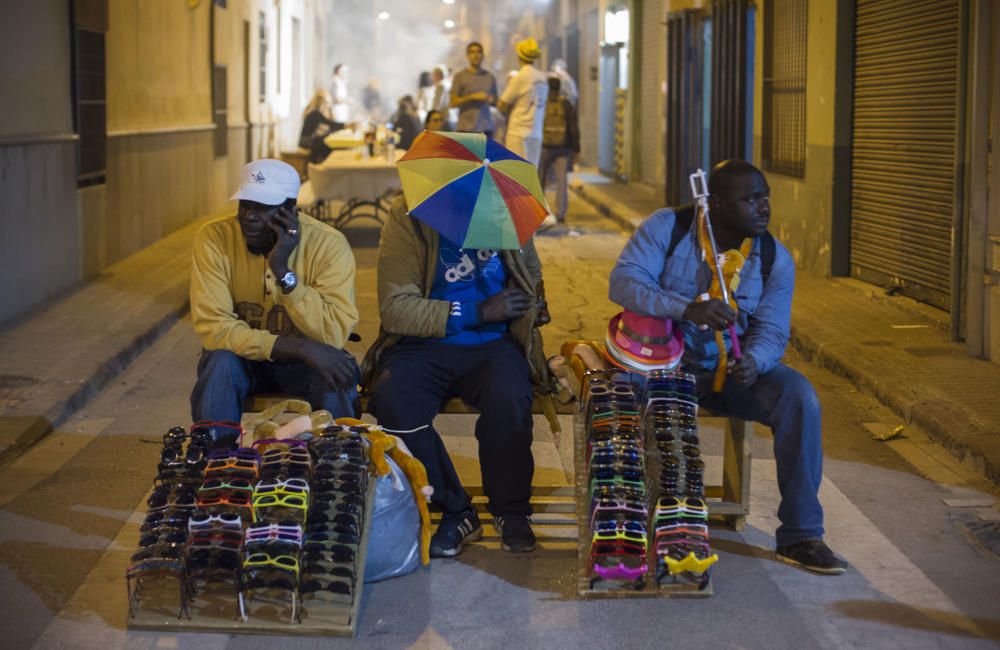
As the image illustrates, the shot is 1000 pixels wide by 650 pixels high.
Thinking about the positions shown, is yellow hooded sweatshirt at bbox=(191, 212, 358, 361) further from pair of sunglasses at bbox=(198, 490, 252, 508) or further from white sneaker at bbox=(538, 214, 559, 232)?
white sneaker at bbox=(538, 214, 559, 232)

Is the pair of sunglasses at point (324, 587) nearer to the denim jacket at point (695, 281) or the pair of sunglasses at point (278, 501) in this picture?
the pair of sunglasses at point (278, 501)

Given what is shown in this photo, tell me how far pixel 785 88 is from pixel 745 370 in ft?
33.2

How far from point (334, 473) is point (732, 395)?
1620mm

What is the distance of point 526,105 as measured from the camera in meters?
18.5

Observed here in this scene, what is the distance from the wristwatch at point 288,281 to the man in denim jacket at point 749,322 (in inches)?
47.9

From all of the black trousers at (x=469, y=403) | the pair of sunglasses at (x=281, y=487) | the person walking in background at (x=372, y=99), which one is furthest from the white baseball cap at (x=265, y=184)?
the person walking in background at (x=372, y=99)

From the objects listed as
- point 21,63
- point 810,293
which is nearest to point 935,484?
point 810,293

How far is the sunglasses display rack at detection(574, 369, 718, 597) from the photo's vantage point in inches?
197

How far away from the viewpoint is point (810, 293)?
40.1ft

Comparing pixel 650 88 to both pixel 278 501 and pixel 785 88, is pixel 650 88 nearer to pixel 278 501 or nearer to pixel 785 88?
pixel 785 88

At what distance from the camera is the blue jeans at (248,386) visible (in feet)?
18.3

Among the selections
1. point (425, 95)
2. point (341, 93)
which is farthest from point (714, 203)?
point (341, 93)

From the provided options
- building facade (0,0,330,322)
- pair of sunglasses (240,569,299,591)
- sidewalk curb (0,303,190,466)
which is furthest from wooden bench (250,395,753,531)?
building facade (0,0,330,322)

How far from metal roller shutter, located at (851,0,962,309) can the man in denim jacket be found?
Result: 14.4 ft
